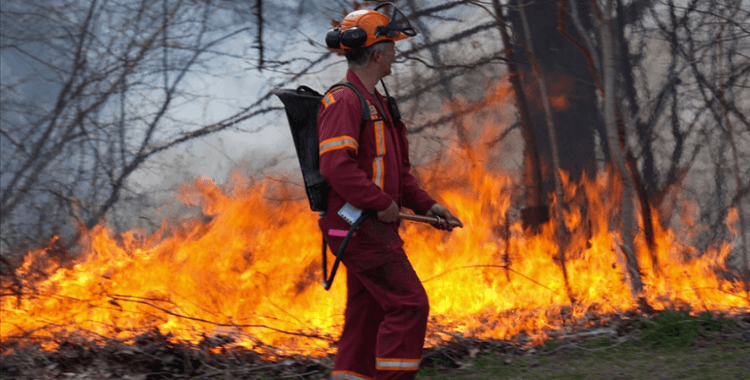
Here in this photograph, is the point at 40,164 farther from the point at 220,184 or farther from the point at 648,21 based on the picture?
the point at 648,21

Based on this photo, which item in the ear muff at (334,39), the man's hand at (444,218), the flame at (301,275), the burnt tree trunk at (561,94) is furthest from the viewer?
the burnt tree trunk at (561,94)

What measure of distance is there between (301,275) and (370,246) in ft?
8.16

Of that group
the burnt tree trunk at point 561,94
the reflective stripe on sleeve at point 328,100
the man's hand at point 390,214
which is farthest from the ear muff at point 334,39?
the burnt tree trunk at point 561,94

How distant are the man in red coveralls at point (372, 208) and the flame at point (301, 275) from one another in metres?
1.38

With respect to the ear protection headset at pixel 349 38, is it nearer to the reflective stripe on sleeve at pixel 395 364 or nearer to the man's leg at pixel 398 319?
the man's leg at pixel 398 319

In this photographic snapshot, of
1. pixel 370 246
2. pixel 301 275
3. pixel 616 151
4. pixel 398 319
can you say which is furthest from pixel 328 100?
pixel 616 151

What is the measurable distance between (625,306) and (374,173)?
3303 millimetres

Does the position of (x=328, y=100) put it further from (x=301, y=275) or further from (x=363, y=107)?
(x=301, y=275)

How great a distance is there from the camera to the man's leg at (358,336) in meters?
3.17

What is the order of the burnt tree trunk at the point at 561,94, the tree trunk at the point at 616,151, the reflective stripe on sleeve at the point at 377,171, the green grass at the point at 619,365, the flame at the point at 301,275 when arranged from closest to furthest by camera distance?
1. the reflective stripe on sleeve at the point at 377,171
2. the green grass at the point at 619,365
3. the flame at the point at 301,275
4. the tree trunk at the point at 616,151
5. the burnt tree trunk at the point at 561,94

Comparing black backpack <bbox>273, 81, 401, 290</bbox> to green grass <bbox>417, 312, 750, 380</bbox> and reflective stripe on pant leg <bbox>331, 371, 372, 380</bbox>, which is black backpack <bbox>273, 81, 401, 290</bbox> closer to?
reflective stripe on pant leg <bbox>331, 371, 372, 380</bbox>

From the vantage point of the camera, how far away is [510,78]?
6.64 m

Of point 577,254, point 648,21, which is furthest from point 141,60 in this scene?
point 648,21

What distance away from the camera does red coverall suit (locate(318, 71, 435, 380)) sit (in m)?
2.82
